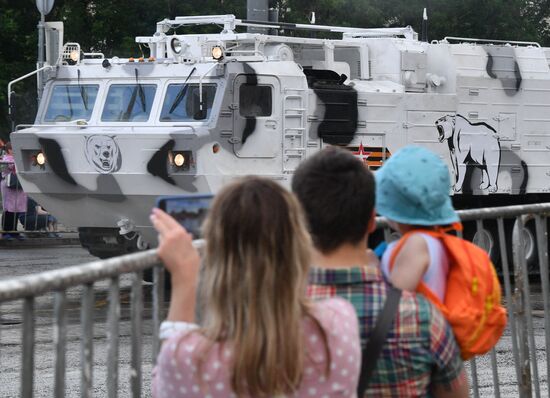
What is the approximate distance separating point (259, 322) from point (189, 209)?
25.5 inches

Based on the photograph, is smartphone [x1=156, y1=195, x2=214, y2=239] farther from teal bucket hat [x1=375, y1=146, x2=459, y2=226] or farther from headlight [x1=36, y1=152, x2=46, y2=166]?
headlight [x1=36, y1=152, x2=46, y2=166]

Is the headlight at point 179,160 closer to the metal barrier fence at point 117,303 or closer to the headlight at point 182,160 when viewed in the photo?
the headlight at point 182,160

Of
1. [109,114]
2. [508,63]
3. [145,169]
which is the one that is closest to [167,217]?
[145,169]

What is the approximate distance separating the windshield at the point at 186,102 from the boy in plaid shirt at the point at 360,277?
38.1ft

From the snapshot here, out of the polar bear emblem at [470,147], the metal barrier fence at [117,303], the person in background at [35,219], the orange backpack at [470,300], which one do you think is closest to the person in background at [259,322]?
the metal barrier fence at [117,303]

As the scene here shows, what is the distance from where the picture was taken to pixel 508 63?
1872 centimetres

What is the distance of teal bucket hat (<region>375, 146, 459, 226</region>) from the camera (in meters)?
4.11

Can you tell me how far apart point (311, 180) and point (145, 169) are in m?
11.5

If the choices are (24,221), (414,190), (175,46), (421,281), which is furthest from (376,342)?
(24,221)

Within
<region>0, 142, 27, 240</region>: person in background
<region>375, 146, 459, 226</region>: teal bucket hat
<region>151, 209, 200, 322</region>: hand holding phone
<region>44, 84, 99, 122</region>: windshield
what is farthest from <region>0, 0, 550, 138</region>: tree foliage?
<region>151, 209, 200, 322</region>: hand holding phone

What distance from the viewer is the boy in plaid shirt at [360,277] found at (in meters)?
3.76

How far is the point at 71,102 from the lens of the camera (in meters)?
16.8

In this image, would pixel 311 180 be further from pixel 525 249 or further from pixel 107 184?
pixel 107 184

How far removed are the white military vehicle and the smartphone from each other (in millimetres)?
11248
